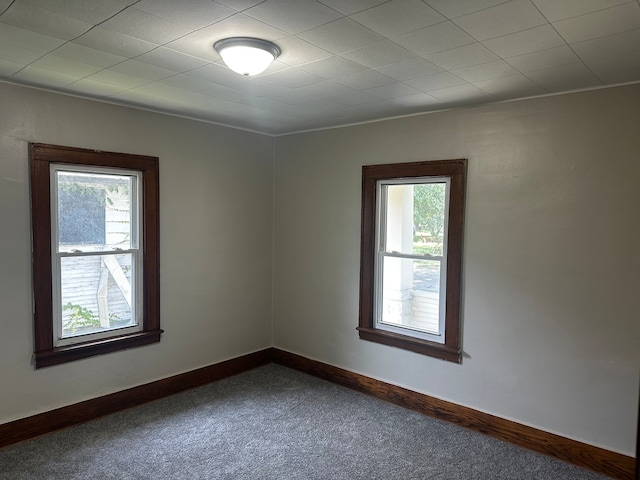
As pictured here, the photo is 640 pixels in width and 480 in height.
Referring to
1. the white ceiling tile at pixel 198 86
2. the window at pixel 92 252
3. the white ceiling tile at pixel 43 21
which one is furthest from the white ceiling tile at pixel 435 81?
the window at pixel 92 252

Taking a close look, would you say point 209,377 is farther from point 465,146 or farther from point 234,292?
point 465,146

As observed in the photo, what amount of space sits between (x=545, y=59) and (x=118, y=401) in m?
3.84

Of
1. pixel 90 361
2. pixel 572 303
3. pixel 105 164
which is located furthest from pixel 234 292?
pixel 572 303

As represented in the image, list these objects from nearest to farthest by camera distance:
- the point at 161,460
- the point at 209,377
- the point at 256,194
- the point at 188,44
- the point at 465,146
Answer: the point at 188,44 < the point at 161,460 < the point at 465,146 < the point at 209,377 < the point at 256,194

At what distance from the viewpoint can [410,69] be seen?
99.7 inches

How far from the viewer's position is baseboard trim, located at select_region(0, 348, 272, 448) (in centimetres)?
310

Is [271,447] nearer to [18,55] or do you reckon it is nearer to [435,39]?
[435,39]

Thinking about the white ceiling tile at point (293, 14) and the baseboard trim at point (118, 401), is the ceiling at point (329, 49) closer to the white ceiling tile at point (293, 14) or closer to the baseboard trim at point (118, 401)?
the white ceiling tile at point (293, 14)

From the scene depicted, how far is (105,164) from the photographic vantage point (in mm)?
3439

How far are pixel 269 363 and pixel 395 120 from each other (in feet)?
9.32

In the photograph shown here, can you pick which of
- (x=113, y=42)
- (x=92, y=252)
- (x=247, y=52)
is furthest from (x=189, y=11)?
(x=92, y=252)

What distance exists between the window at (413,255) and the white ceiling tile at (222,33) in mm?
1953

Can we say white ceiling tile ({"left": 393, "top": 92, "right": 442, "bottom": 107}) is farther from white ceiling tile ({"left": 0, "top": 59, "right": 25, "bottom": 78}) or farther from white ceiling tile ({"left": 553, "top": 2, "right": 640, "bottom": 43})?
white ceiling tile ({"left": 0, "top": 59, "right": 25, "bottom": 78})

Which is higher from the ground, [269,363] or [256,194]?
[256,194]
